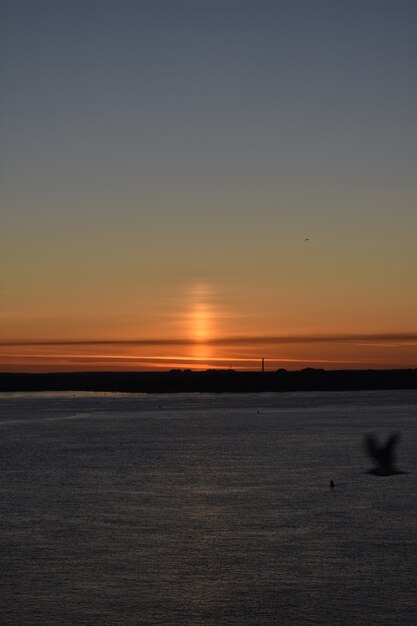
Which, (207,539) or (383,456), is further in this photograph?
(383,456)

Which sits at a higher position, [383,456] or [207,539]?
[383,456]

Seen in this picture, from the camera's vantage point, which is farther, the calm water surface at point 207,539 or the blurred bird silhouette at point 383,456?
the blurred bird silhouette at point 383,456

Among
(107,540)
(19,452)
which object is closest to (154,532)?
(107,540)

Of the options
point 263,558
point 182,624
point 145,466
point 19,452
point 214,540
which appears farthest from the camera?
point 19,452

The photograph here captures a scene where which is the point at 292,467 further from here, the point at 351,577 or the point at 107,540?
the point at 351,577
